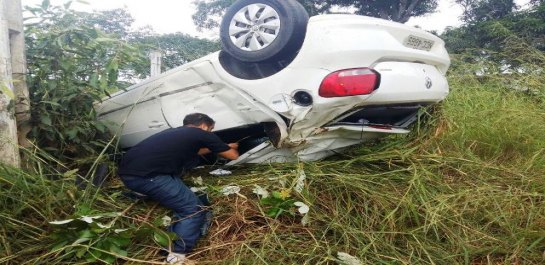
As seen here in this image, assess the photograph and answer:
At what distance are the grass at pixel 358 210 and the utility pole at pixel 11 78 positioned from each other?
0.24 m

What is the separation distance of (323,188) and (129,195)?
1.34 metres

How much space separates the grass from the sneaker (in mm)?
70

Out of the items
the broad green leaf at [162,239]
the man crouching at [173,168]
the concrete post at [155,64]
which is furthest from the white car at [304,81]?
the concrete post at [155,64]

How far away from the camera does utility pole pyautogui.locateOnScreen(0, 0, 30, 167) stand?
2.53 meters

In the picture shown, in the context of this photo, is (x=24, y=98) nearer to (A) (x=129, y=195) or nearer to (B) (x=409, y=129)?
(A) (x=129, y=195)

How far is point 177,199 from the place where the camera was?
7.93 feet

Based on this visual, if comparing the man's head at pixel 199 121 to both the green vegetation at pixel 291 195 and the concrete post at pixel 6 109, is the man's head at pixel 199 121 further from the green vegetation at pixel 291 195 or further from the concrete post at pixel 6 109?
the concrete post at pixel 6 109

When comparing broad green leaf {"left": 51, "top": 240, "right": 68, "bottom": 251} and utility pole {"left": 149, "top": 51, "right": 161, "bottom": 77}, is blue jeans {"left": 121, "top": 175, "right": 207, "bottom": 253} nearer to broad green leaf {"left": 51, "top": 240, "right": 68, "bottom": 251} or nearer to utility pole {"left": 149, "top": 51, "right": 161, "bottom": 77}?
broad green leaf {"left": 51, "top": 240, "right": 68, "bottom": 251}

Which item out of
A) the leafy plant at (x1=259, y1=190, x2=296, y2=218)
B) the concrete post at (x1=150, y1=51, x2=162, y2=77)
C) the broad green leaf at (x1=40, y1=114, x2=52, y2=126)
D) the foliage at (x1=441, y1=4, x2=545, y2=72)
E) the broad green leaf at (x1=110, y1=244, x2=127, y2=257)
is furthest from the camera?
the foliage at (x1=441, y1=4, x2=545, y2=72)

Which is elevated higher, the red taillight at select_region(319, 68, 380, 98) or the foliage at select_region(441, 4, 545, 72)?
the red taillight at select_region(319, 68, 380, 98)

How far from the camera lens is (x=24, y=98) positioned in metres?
2.76

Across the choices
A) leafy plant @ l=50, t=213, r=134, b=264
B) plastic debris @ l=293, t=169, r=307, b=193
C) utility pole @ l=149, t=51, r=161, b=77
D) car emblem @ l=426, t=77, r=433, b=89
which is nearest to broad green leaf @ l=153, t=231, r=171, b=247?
leafy plant @ l=50, t=213, r=134, b=264

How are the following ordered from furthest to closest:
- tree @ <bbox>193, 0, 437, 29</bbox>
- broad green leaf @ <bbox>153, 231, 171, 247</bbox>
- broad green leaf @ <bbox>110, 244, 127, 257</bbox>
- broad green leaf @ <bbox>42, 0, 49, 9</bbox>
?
tree @ <bbox>193, 0, 437, 29</bbox> → broad green leaf @ <bbox>42, 0, 49, 9</bbox> → broad green leaf @ <bbox>153, 231, 171, 247</bbox> → broad green leaf @ <bbox>110, 244, 127, 257</bbox>

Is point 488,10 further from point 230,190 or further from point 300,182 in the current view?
point 230,190
